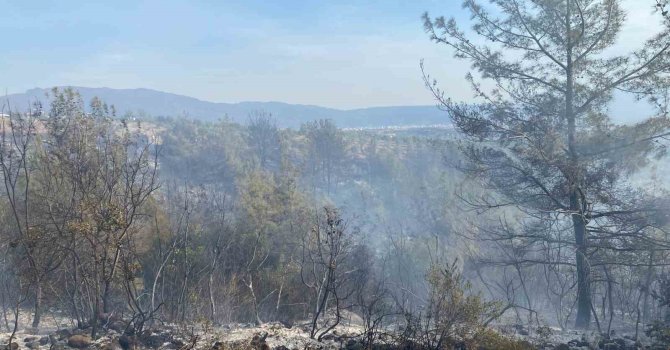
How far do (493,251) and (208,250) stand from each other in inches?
A: 481

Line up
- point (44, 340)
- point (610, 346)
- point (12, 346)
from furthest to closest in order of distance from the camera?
1. point (610, 346)
2. point (44, 340)
3. point (12, 346)

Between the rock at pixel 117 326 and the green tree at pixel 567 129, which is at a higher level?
the green tree at pixel 567 129

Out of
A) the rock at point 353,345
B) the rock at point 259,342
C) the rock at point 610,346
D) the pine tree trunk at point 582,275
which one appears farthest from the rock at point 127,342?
the pine tree trunk at point 582,275

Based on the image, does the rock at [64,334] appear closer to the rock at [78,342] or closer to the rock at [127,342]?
the rock at [78,342]

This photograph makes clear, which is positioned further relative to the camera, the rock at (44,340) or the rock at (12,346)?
the rock at (44,340)

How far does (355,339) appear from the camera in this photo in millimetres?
9203

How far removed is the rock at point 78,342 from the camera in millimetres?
8430

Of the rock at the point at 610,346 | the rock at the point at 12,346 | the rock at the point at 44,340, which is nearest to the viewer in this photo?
the rock at the point at 12,346

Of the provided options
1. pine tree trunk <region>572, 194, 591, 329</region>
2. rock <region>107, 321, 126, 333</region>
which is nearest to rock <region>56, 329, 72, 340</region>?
rock <region>107, 321, 126, 333</region>

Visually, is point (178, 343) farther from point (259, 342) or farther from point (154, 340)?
point (259, 342)

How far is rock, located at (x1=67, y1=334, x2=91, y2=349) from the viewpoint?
8.43 meters

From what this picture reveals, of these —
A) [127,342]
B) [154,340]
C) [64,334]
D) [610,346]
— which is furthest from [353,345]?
[64,334]

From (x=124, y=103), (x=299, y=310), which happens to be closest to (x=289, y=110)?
(x=124, y=103)

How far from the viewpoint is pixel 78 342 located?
8461 millimetres
